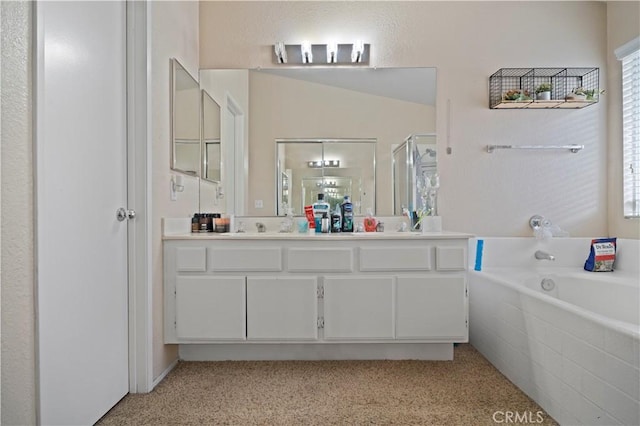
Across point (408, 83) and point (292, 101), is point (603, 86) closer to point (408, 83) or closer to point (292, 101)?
point (408, 83)

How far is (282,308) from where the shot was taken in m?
2.19

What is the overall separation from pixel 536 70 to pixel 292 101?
67.3 inches

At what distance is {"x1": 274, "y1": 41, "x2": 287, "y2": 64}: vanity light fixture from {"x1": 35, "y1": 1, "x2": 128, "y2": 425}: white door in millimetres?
1030

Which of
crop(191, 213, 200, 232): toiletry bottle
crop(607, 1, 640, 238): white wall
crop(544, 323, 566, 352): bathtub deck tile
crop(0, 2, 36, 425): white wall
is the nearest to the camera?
crop(0, 2, 36, 425): white wall

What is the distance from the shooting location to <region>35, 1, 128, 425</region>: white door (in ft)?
4.34

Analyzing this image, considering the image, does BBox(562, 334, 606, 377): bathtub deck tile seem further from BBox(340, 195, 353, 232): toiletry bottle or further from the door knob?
the door knob

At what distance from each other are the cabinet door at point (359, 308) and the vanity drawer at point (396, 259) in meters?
0.07

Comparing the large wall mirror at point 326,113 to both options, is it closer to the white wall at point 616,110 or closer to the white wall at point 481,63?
the white wall at point 481,63

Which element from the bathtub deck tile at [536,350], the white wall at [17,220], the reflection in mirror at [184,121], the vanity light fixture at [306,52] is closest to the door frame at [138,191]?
the reflection in mirror at [184,121]

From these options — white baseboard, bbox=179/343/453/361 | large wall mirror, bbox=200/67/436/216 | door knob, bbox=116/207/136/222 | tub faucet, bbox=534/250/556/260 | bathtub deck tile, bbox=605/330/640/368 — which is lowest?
white baseboard, bbox=179/343/453/361

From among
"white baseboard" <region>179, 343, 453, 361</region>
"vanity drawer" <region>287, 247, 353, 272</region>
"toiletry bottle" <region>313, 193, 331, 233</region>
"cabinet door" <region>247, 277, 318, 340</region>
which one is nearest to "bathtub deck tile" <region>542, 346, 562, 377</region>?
"white baseboard" <region>179, 343, 453, 361</region>

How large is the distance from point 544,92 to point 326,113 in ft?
4.76

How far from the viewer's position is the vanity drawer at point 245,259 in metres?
2.19

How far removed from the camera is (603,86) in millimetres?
2754
